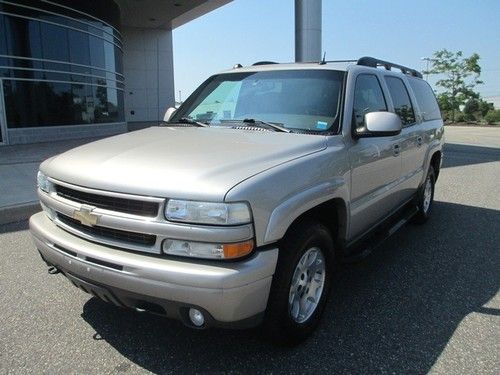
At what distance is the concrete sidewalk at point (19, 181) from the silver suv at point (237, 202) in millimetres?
3180

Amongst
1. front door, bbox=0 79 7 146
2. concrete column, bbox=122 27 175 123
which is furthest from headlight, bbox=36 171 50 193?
concrete column, bbox=122 27 175 123

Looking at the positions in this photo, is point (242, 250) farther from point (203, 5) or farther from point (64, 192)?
point (203, 5)

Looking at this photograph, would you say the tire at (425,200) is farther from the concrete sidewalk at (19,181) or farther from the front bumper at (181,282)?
the concrete sidewalk at (19,181)

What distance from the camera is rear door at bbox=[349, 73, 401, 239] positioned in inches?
141

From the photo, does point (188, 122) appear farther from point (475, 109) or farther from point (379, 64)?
point (475, 109)

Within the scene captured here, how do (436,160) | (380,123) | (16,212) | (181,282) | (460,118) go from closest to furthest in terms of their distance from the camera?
(181,282)
(380,123)
(16,212)
(436,160)
(460,118)

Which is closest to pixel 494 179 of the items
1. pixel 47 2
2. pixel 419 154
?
pixel 419 154

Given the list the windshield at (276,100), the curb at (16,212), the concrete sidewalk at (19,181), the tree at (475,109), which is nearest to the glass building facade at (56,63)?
the concrete sidewalk at (19,181)

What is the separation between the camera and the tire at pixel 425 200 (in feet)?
18.8

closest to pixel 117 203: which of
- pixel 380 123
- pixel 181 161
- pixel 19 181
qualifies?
pixel 181 161

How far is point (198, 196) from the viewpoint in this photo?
2348 mm

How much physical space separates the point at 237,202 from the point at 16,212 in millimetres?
4961

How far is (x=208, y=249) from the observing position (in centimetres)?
239

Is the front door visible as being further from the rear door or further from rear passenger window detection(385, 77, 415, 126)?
the rear door
